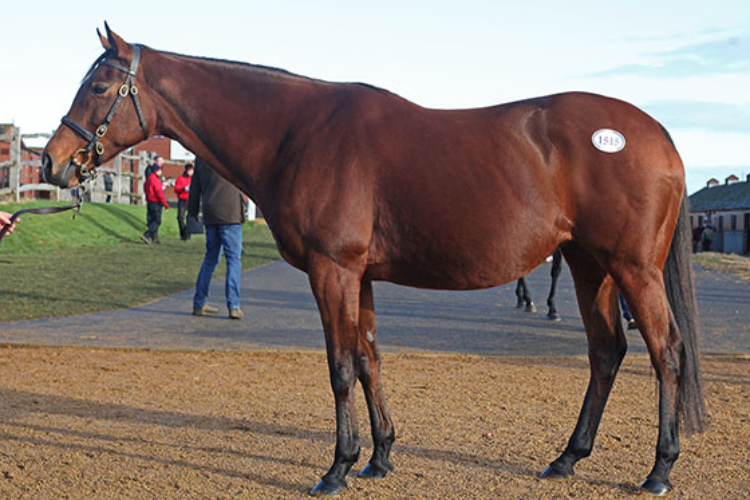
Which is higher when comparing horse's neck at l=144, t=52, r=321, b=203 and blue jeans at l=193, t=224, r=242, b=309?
horse's neck at l=144, t=52, r=321, b=203

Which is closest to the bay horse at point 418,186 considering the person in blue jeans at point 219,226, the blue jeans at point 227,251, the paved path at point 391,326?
the paved path at point 391,326

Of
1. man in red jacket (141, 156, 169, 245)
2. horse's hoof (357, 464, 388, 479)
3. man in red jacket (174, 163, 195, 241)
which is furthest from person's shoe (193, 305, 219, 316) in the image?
man in red jacket (141, 156, 169, 245)

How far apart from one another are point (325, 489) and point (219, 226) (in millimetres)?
6998

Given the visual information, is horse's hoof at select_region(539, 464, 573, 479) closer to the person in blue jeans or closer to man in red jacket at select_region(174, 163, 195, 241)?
the person in blue jeans

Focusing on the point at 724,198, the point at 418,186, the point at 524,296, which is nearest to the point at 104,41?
the point at 418,186

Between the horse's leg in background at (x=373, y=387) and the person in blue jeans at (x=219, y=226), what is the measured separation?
19.4ft

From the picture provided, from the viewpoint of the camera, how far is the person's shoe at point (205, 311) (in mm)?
11373

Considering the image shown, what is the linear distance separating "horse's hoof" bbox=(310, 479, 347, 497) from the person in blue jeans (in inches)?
256

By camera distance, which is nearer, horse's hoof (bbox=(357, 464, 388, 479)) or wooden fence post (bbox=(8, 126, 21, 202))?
horse's hoof (bbox=(357, 464, 388, 479))

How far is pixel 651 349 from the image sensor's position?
4.58 metres

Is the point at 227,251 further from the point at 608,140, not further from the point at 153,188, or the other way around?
the point at 153,188

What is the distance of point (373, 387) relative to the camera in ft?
16.1

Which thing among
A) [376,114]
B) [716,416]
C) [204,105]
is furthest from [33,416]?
[716,416]

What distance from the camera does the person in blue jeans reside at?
35.5ft
